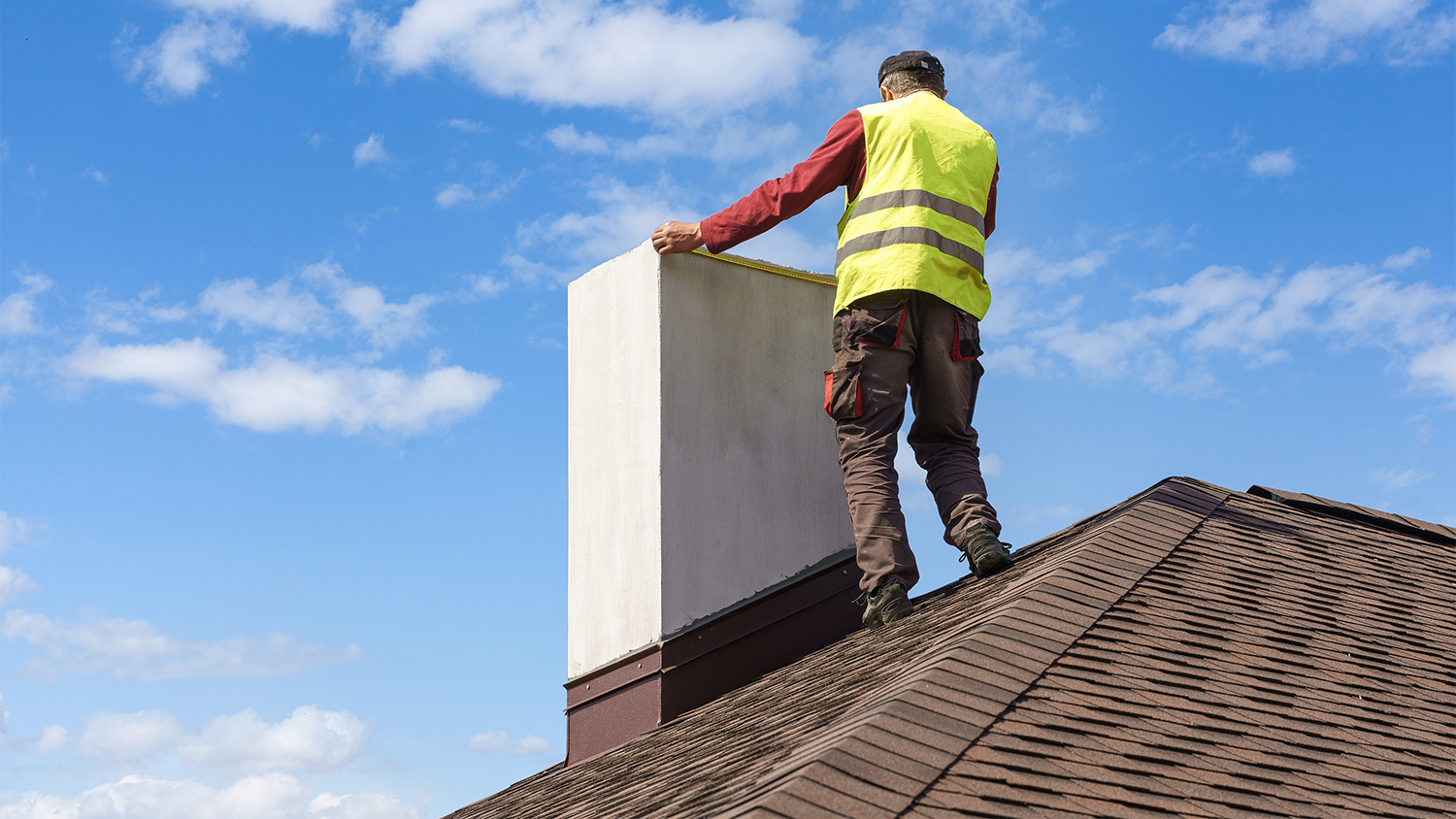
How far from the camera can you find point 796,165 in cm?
557

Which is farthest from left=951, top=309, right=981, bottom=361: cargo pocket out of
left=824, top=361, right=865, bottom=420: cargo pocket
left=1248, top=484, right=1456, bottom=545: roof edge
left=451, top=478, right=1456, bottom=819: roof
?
left=1248, top=484, right=1456, bottom=545: roof edge

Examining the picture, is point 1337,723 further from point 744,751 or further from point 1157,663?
point 744,751

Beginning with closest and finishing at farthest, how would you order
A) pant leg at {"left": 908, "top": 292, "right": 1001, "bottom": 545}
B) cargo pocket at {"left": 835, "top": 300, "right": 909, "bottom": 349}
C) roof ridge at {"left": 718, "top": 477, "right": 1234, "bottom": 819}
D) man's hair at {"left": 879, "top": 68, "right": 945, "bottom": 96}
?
roof ridge at {"left": 718, "top": 477, "right": 1234, "bottom": 819} < cargo pocket at {"left": 835, "top": 300, "right": 909, "bottom": 349} < pant leg at {"left": 908, "top": 292, "right": 1001, "bottom": 545} < man's hair at {"left": 879, "top": 68, "right": 945, "bottom": 96}

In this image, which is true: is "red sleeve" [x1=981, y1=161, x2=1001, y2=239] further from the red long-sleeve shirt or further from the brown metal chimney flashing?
the brown metal chimney flashing

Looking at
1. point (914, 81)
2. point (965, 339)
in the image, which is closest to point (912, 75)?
point (914, 81)

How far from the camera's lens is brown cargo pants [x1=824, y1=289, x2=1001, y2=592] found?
17.5 ft

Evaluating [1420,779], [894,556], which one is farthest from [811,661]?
[1420,779]

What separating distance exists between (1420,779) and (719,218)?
326 centimetres

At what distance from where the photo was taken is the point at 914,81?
5.80m

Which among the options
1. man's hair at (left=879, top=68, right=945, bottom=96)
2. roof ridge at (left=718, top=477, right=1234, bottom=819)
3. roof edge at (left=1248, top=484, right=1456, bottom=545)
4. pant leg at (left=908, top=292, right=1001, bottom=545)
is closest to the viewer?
roof ridge at (left=718, top=477, right=1234, bottom=819)

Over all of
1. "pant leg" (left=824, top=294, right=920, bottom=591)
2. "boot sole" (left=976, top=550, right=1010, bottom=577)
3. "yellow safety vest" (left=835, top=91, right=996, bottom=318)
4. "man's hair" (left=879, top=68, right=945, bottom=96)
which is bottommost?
"boot sole" (left=976, top=550, right=1010, bottom=577)

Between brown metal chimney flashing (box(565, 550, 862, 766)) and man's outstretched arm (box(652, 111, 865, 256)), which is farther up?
man's outstretched arm (box(652, 111, 865, 256))

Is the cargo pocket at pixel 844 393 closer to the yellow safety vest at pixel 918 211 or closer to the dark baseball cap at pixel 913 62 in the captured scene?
the yellow safety vest at pixel 918 211

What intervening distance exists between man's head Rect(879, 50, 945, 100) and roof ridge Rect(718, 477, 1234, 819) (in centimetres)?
201
